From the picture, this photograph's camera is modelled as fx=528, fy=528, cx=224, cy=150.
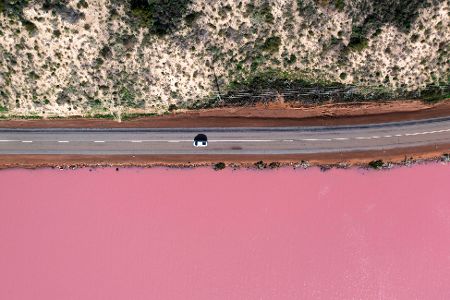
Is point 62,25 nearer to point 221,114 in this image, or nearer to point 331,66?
point 221,114

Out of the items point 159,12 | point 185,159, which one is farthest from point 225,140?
point 159,12

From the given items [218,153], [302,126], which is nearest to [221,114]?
[218,153]

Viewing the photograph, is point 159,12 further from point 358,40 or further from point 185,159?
point 358,40

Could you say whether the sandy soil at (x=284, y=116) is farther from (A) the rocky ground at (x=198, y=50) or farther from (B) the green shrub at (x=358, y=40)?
(B) the green shrub at (x=358, y=40)

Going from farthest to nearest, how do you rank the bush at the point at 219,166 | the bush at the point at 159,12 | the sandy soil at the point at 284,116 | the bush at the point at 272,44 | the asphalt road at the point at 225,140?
the sandy soil at the point at 284,116
the asphalt road at the point at 225,140
the bush at the point at 219,166
the bush at the point at 272,44
the bush at the point at 159,12

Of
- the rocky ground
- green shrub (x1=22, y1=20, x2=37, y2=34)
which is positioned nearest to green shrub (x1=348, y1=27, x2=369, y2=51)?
the rocky ground

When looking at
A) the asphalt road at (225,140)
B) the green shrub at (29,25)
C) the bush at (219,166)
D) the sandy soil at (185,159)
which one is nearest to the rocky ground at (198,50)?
the green shrub at (29,25)
